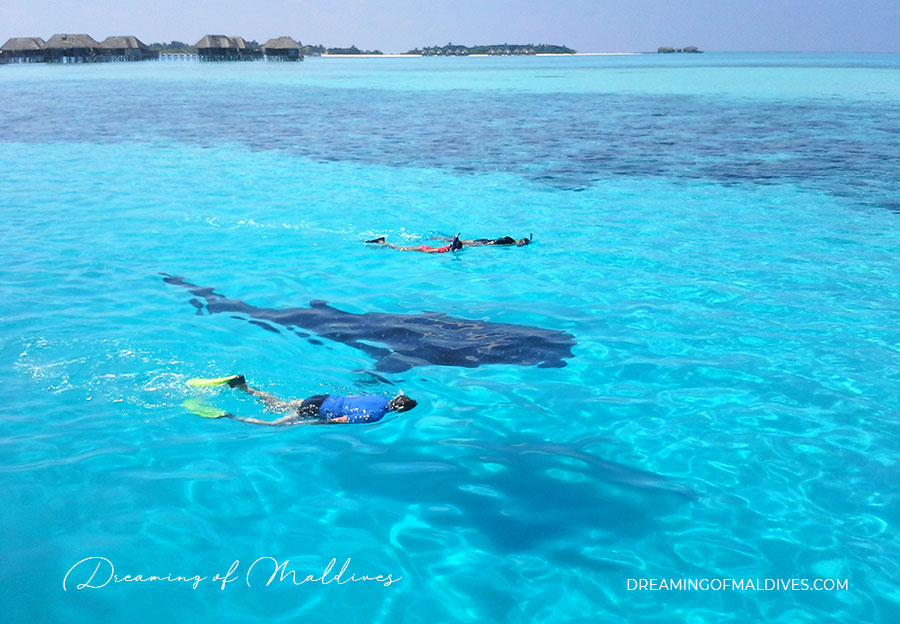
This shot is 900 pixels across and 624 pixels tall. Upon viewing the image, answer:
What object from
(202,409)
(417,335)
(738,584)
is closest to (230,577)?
(202,409)

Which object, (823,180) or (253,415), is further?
(823,180)

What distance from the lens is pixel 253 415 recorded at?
7305mm

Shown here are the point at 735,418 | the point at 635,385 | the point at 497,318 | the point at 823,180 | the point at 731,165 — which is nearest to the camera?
the point at 735,418

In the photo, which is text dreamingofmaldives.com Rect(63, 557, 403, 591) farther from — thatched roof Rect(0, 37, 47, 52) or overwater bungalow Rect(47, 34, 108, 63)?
thatched roof Rect(0, 37, 47, 52)

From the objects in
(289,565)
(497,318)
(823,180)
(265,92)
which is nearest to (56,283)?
(497,318)

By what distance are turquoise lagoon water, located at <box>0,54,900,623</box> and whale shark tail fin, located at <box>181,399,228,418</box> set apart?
0.12m

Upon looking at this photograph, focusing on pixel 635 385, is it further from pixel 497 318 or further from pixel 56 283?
pixel 56 283

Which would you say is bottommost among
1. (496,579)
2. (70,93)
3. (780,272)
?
(496,579)

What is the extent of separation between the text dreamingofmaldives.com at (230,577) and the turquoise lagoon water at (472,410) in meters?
0.04

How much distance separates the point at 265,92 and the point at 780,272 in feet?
160

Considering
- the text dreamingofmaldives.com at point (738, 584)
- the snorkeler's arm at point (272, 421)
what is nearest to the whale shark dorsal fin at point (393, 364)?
the snorkeler's arm at point (272, 421)

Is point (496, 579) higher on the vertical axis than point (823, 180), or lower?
lower

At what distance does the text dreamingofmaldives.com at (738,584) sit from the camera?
509 cm

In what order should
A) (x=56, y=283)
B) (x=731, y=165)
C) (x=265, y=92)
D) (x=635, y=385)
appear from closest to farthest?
(x=635, y=385), (x=56, y=283), (x=731, y=165), (x=265, y=92)
